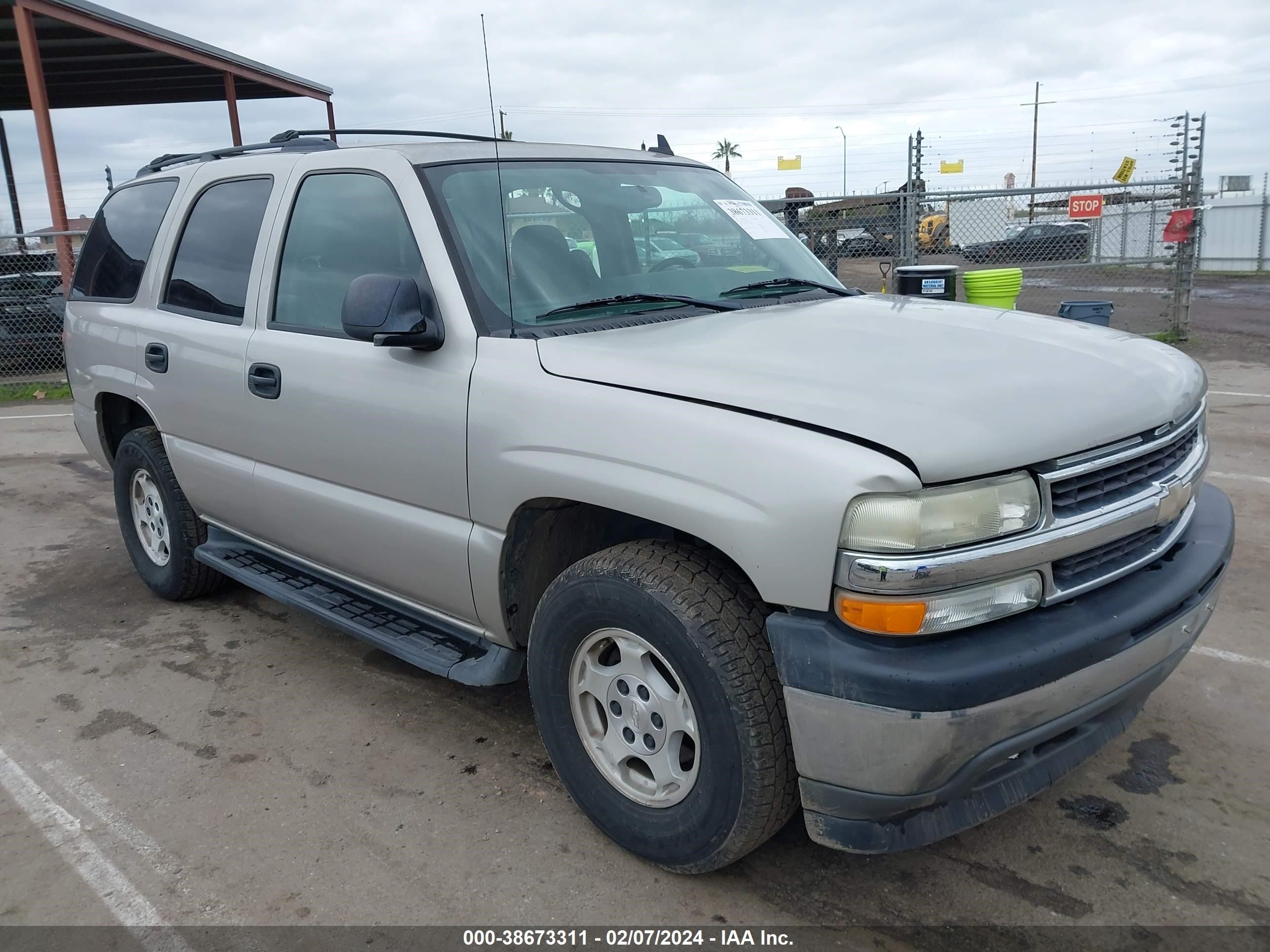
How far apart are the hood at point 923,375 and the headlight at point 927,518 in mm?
45

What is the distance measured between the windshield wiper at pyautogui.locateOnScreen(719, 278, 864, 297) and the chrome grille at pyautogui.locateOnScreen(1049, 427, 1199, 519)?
4.55 feet

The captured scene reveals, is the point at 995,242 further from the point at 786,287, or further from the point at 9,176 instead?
the point at 9,176

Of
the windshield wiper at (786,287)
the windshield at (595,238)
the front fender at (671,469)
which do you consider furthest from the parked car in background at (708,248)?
the front fender at (671,469)

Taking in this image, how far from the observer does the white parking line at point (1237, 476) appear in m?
6.16

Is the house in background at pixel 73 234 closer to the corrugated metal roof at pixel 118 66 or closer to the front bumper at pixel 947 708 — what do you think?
the corrugated metal roof at pixel 118 66

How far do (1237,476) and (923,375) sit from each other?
16.1 feet

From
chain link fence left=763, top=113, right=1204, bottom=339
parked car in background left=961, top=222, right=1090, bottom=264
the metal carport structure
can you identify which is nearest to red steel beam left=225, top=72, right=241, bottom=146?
the metal carport structure

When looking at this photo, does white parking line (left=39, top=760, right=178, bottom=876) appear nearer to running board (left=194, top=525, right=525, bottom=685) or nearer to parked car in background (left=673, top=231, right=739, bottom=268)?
running board (left=194, top=525, right=525, bottom=685)

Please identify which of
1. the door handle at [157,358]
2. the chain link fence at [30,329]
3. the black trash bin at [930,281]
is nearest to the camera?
the door handle at [157,358]

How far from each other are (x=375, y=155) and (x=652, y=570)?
1839mm

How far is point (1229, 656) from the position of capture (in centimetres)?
388

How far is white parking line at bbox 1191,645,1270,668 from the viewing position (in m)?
3.83

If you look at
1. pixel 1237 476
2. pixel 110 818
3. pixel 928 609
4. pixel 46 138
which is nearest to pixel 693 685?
pixel 928 609

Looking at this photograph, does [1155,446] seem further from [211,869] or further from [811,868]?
[211,869]
